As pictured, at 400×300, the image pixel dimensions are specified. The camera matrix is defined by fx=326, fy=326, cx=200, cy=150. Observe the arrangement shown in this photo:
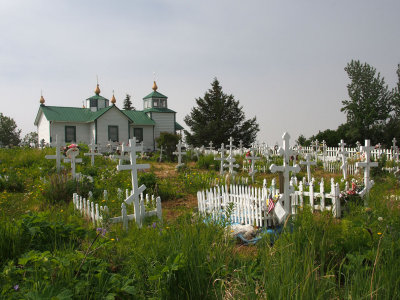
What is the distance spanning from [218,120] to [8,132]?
2521cm

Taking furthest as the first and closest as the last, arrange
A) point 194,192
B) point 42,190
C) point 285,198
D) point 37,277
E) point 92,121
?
1. point 92,121
2. point 194,192
3. point 42,190
4. point 285,198
5. point 37,277

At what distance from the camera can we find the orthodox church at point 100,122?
92.6 feet

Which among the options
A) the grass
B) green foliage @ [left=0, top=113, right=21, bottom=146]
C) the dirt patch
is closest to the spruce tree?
green foliage @ [left=0, top=113, right=21, bottom=146]

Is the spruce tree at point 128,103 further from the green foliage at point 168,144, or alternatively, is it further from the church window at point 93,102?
the green foliage at point 168,144

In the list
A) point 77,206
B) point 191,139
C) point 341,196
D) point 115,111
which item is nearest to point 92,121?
point 115,111

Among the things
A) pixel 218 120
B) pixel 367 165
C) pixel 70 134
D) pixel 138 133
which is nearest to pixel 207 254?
pixel 367 165

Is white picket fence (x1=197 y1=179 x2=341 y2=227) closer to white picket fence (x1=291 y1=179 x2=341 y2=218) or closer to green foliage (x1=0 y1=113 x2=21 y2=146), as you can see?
white picket fence (x1=291 y1=179 x2=341 y2=218)

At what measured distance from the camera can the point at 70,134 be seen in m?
28.8

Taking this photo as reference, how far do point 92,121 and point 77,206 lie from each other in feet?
74.4

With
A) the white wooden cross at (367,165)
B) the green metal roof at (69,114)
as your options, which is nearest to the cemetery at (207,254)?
the white wooden cross at (367,165)

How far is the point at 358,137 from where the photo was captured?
1528 inches

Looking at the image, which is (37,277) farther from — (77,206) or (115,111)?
(115,111)

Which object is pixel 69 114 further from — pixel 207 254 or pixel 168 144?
pixel 207 254

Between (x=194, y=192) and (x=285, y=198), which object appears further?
(x=194, y=192)
